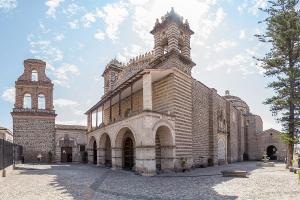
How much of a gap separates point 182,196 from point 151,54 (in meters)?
22.0

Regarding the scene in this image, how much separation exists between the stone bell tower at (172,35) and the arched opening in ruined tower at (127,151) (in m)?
8.08

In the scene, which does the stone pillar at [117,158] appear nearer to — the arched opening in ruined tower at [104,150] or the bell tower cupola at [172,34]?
the arched opening in ruined tower at [104,150]

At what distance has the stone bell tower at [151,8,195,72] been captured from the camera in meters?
26.1

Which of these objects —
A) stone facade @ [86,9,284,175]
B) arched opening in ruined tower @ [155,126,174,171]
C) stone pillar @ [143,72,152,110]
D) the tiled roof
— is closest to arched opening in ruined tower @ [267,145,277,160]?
stone facade @ [86,9,284,175]

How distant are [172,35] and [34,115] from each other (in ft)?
66.3

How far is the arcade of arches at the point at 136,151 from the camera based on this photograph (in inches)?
730

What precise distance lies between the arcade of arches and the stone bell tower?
844cm

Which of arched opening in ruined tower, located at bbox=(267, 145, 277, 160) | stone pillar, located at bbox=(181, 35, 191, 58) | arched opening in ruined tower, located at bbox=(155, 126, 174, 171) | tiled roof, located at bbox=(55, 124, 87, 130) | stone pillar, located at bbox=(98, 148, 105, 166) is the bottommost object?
arched opening in ruined tower, located at bbox=(267, 145, 277, 160)

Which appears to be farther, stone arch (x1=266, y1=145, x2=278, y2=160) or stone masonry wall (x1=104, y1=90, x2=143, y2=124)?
stone arch (x1=266, y1=145, x2=278, y2=160)

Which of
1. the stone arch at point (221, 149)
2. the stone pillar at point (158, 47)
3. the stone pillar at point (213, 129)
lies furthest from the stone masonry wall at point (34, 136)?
the stone arch at point (221, 149)

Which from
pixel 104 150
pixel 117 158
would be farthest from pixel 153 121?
pixel 104 150

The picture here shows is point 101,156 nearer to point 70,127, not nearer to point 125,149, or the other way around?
point 125,149

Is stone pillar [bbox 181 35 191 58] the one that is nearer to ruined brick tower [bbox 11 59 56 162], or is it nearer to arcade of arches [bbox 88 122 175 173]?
arcade of arches [bbox 88 122 175 173]

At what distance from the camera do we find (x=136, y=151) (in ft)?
63.0
